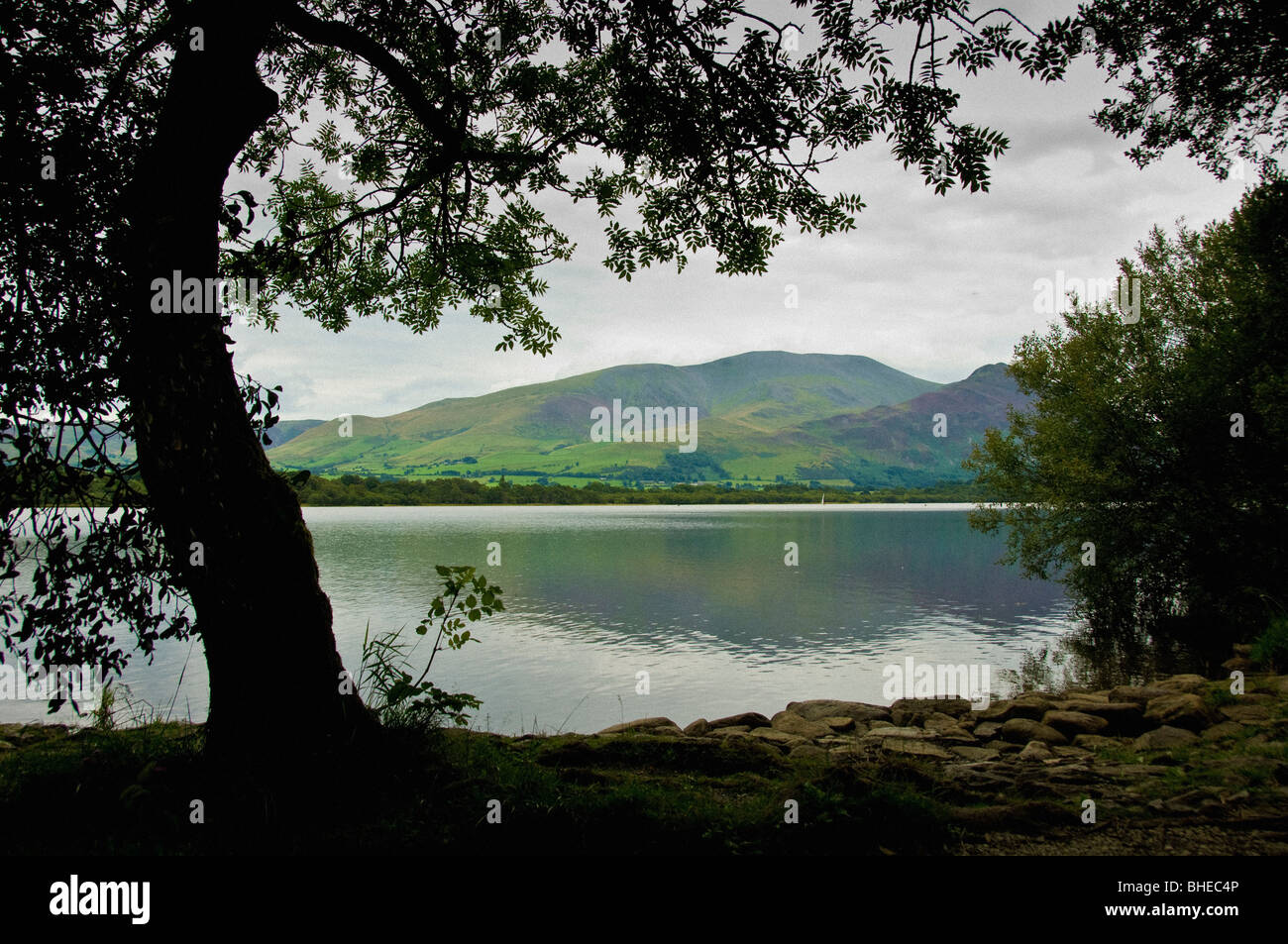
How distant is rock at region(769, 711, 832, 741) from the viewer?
1397cm

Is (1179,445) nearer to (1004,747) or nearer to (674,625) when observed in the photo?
(1004,747)

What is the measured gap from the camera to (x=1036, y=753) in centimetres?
1061

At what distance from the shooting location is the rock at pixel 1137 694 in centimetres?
1490

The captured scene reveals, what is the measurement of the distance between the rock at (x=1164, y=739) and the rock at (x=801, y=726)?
5.07m

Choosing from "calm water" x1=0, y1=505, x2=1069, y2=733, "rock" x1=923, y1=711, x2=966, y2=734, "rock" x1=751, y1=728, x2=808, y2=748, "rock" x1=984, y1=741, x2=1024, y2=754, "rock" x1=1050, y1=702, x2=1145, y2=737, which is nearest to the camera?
"rock" x1=984, y1=741, x2=1024, y2=754

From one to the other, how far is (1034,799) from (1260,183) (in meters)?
20.5

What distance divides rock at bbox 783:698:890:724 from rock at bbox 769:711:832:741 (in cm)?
53

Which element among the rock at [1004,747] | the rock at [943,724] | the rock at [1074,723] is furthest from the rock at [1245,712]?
the rock at [943,724]

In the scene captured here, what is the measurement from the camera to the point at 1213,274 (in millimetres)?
25234

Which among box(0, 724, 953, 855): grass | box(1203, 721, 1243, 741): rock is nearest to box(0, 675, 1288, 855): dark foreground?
box(0, 724, 953, 855): grass

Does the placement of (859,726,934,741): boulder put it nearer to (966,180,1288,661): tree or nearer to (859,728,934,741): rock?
(859,728,934,741): rock

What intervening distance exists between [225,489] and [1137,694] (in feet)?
57.2

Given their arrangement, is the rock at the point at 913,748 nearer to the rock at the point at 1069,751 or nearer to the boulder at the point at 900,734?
the boulder at the point at 900,734

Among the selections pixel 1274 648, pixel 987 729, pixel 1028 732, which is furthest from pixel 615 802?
pixel 1274 648
